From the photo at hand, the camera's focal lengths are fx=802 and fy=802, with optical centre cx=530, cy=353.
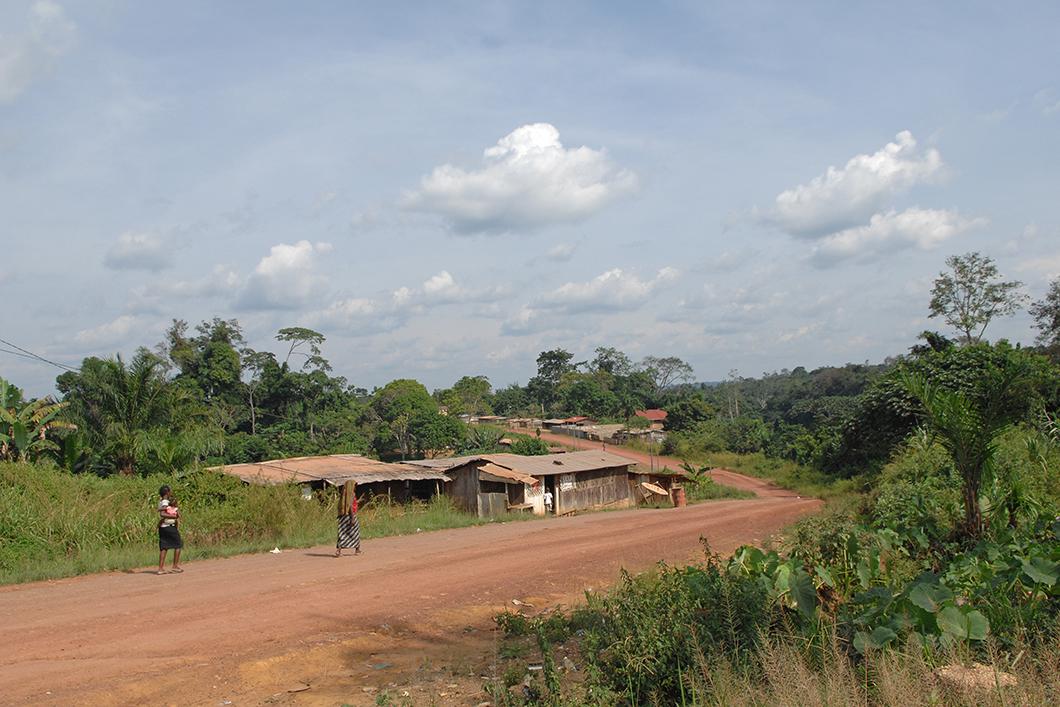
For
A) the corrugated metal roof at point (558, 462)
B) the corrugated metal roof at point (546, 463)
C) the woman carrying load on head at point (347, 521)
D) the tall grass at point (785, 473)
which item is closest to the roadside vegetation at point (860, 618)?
the woman carrying load on head at point (347, 521)

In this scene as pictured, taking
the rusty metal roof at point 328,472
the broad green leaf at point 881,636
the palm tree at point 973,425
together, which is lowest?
the broad green leaf at point 881,636

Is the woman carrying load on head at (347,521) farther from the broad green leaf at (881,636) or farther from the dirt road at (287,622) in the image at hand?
the broad green leaf at (881,636)

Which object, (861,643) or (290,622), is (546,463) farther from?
(861,643)

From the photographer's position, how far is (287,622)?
30.3 ft

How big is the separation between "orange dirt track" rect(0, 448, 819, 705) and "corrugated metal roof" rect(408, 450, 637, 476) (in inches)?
606

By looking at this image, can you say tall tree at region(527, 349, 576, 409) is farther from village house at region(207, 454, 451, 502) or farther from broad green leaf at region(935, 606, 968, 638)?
broad green leaf at region(935, 606, 968, 638)

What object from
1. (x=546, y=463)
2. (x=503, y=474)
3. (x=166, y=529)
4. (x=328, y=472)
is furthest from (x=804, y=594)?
(x=546, y=463)

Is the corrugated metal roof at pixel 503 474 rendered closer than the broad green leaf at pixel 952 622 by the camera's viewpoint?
No

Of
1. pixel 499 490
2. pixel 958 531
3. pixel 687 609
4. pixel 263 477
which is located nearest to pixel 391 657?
pixel 687 609

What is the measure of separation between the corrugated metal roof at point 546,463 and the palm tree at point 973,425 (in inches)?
920

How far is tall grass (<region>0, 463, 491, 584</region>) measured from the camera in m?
15.4

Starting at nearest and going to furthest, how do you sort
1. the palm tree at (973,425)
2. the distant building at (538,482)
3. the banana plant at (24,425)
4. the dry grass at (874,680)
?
the dry grass at (874,680)
the palm tree at (973,425)
the banana plant at (24,425)
the distant building at (538,482)

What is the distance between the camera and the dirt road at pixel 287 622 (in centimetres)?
685

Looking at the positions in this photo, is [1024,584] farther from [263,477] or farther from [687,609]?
[263,477]
